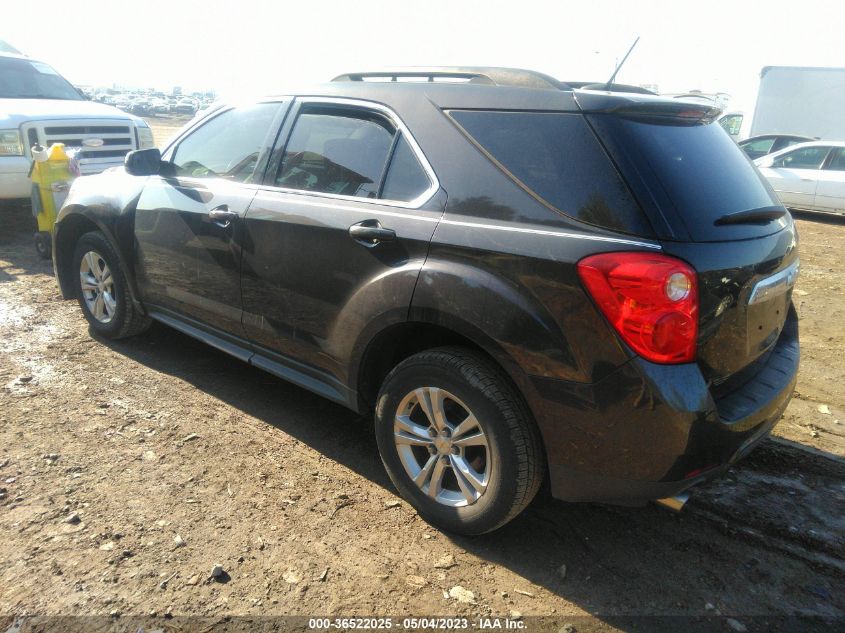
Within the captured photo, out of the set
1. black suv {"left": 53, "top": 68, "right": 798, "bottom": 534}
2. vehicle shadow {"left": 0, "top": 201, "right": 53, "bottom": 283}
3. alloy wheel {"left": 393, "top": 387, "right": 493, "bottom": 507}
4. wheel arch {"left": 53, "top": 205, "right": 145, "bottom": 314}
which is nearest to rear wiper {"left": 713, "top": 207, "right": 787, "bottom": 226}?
black suv {"left": 53, "top": 68, "right": 798, "bottom": 534}

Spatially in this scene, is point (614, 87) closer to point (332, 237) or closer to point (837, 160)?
point (332, 237)

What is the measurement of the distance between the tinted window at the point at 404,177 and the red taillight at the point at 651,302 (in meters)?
0.92

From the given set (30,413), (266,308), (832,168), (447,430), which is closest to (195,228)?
(266,308)

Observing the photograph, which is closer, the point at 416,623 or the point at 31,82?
the point at 416,623

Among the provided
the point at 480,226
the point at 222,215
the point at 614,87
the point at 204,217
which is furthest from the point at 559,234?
the point at 204,217

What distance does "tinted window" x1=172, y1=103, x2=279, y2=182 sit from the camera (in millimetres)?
3521

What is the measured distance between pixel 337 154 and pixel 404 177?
0.49 m

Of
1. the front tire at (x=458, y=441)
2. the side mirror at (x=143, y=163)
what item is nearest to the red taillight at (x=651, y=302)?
the front tire at (x=458, y=441)

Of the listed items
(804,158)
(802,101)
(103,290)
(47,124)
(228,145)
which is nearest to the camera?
(228,145)

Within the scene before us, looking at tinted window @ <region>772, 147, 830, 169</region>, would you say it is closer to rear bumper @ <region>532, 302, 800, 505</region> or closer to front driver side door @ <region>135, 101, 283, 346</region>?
rear bumper @ <region>532, 302, 800, 505</region>

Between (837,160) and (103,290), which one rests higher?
(837,160)

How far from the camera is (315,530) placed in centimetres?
279

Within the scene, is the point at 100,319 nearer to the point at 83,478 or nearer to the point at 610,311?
the point at 83,478

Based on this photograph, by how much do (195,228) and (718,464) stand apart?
2841 mm
